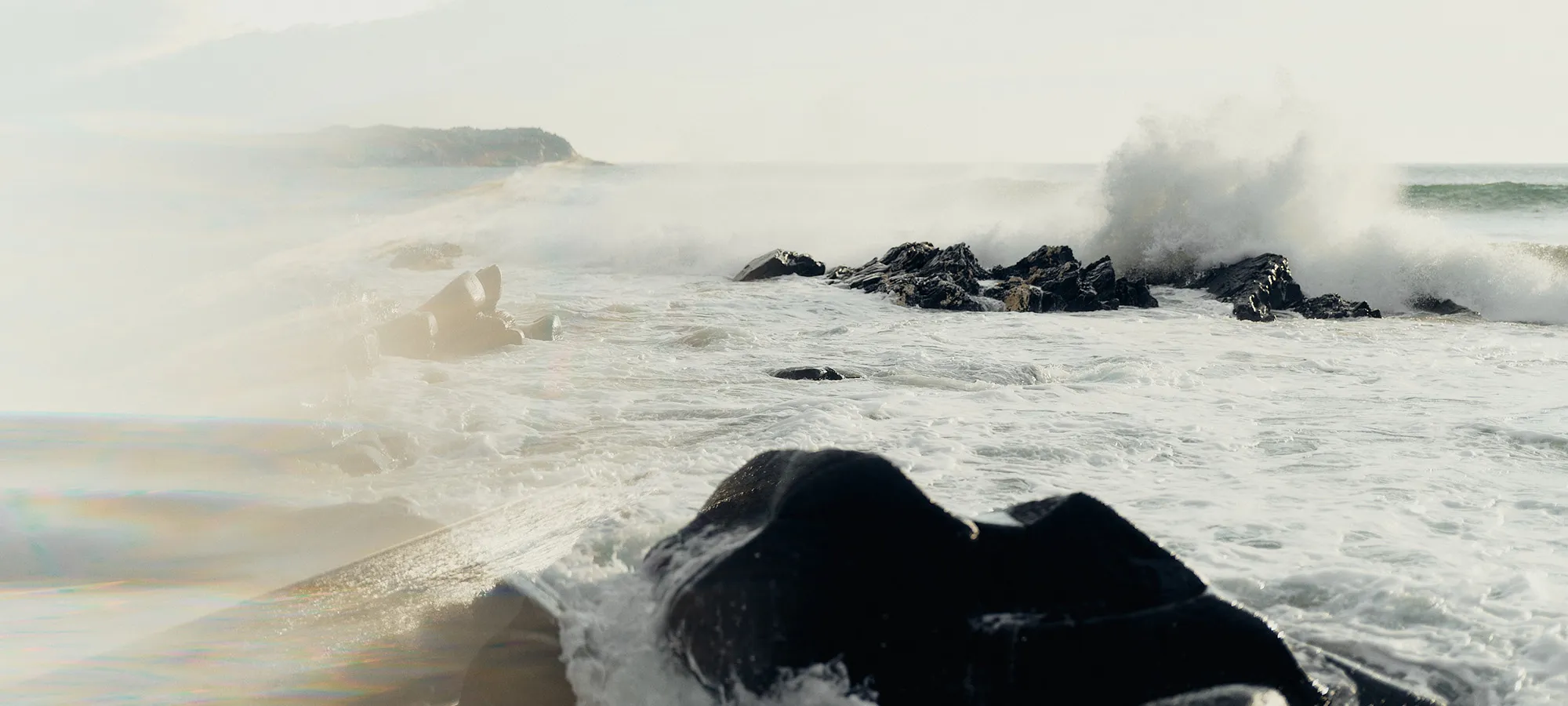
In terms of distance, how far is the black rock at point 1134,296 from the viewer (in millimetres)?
12914

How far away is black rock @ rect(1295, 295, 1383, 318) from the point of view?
11.9 meters

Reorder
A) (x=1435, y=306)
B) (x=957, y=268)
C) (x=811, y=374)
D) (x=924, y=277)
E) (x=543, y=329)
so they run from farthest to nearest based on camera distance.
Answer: (x=957, y=268) < (x=924, y=277) < (x=1435, y=306) < (x=543, y=329) < (x=811, y=374)

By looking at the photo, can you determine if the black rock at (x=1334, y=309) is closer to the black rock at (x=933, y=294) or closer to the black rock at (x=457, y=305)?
the black rock at (x=933, y=294)

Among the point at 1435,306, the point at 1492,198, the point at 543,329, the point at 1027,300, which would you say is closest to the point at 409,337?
the point at 543,329

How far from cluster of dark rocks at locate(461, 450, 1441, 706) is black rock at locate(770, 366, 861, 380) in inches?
184

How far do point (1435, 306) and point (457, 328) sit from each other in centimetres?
1227

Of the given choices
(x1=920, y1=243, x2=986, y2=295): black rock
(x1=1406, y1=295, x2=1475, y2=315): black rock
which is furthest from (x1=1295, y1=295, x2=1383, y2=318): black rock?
(x1=920, y1=243, x2=986, y2=295): black rock

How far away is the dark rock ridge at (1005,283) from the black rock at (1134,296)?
1cm

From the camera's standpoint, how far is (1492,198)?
28.5 meters

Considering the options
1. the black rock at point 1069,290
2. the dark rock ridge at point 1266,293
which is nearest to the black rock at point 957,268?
the black rock at point 1069,290

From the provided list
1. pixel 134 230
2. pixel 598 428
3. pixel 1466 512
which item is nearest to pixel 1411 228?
pixel 1466 512

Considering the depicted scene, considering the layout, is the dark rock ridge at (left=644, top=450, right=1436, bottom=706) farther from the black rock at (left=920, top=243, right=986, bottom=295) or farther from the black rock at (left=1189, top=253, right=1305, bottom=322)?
the black rock at (left=920, top=243, right=986, bottom=295)

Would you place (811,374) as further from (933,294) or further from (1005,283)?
(1005,283)

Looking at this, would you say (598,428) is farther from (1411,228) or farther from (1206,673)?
(1411,228)
